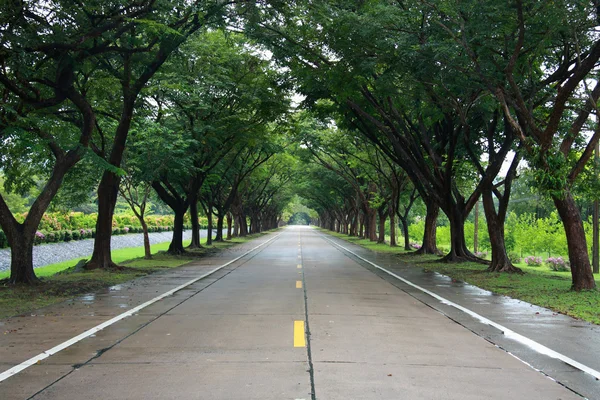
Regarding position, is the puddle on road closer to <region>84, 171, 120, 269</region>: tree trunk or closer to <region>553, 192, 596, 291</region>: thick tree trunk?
<region>84, 171, 120, 269</region>: tree trunk

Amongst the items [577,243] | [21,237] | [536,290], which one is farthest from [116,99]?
[577,243]

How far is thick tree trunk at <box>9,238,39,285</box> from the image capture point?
1342 centimetres

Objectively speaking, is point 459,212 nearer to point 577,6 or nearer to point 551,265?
point 551,265

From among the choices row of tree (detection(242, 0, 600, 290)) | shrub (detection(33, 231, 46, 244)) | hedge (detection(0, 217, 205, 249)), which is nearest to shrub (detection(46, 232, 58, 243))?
hedge (detection(0, 217, 205, 249))

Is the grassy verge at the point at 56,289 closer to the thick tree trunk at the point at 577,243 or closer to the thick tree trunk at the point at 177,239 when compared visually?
the thick tree trunk at the point at 177,239

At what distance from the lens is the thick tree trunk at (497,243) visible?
1931 cm

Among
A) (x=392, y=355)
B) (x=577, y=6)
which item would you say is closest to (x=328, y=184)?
(x=577, y=6)

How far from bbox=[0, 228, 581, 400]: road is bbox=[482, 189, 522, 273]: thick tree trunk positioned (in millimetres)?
9288

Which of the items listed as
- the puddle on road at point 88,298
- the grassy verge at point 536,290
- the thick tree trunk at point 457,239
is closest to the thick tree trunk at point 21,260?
the puddle on road at point 88,298

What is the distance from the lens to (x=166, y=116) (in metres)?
25.5

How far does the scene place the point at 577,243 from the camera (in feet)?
44.4

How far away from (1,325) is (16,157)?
9.31 meters

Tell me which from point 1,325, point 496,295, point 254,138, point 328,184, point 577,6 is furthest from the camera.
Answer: point 328,184

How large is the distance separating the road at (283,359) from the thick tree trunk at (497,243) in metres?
9.29
